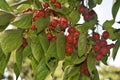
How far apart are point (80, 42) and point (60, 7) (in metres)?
0.40

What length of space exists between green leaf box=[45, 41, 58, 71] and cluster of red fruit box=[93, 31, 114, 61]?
0.32 m

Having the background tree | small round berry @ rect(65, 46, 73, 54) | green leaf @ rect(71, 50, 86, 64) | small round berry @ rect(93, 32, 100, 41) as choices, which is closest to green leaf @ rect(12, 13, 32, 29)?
the background tree

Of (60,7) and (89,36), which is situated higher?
(60,7)

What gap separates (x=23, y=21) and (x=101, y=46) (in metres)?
0.66

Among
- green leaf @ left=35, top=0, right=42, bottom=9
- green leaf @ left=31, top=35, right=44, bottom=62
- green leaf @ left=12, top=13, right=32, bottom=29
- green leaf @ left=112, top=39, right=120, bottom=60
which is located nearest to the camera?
green leaf @ left=12, top=13, right=32, bottom=29

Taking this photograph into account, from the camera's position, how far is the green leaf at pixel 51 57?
2.43 meters

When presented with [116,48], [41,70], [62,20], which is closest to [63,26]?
[62,20]

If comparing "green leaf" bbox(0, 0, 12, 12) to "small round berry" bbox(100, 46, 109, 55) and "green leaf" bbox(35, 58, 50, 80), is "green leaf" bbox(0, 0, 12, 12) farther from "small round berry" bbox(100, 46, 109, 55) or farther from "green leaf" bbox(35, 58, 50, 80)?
"small round berry" bbox(100, 46, 109, 55)

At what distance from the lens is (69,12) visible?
2.79 m

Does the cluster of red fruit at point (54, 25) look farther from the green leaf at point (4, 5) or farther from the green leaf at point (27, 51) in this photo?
the green leaf at point (4, 5)

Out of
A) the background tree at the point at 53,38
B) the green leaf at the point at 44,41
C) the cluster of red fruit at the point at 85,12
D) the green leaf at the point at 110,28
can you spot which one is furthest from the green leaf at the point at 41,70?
the green leaf at the point at 110,28

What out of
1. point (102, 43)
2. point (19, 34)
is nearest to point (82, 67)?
point (102, 43)

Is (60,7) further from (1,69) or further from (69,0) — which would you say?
(1,69)

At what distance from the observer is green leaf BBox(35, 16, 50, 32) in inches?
94.1
